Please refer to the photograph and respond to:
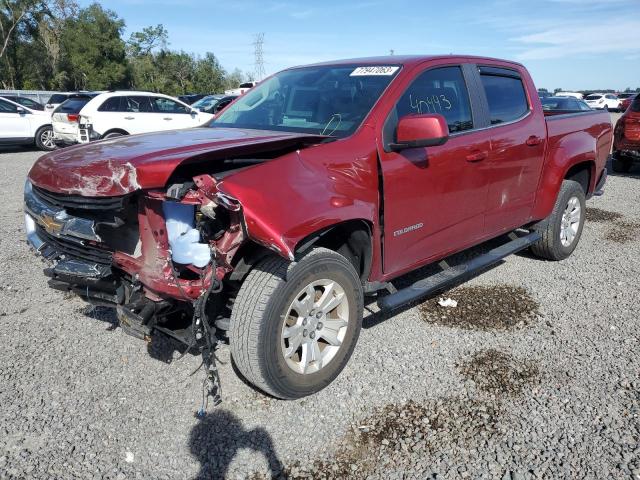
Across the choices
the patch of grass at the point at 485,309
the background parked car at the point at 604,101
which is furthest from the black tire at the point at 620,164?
the background parked car at the point at 604,101

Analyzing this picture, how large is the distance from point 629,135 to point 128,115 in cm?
1189

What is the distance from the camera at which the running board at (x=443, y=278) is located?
3.48m

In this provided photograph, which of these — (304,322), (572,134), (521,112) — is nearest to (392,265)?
(304,322)

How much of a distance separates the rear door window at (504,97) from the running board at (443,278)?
1.12 meters

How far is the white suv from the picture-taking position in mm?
13344

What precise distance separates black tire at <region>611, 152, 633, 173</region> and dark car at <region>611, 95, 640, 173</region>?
0.06 m

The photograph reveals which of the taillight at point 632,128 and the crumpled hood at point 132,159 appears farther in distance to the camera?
the taillight at point 632,128

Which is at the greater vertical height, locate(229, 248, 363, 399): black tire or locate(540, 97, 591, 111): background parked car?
locate(540, 97, 591, 111): background parked car

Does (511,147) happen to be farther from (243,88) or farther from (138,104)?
(243,88)

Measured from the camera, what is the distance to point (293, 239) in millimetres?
2643

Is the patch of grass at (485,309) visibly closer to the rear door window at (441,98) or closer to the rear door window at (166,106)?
the rear door window at (441,98)

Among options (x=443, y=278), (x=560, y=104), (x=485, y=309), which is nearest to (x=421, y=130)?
(x=443, y=278)

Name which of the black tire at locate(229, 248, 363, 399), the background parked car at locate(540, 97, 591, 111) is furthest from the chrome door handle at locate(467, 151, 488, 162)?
the background parked car at locate(540, 97, 591, 111)

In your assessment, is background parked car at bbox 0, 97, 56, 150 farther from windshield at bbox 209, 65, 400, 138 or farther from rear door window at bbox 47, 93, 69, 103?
windshield at bbox 209, 65, 400, 138
